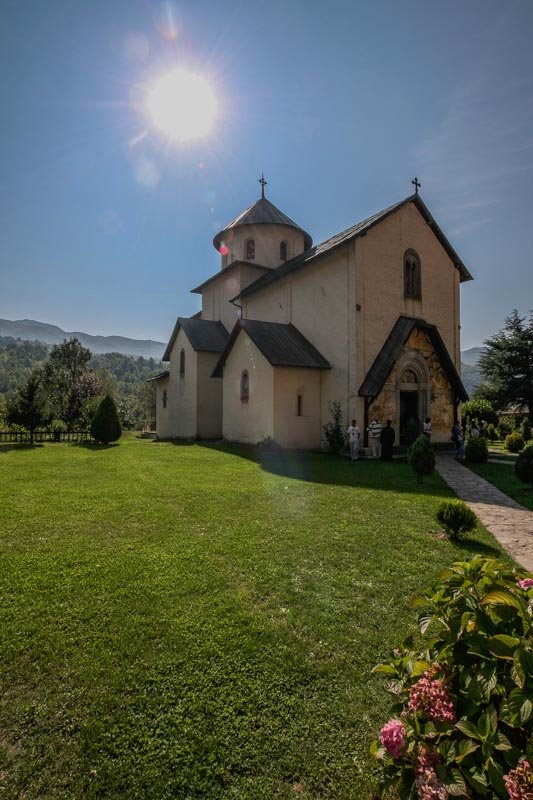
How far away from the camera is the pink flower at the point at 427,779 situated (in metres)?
1.54

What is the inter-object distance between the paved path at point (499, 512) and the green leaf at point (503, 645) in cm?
465

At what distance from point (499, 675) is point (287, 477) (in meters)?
10.3

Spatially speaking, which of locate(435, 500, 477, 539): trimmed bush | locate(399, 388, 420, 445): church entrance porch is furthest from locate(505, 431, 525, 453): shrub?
locate(435, 500, 477, 539): trimmed bush

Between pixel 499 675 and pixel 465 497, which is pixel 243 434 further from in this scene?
pixel 499 675

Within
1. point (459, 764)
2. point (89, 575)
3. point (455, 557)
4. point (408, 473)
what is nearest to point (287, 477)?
point (408, 473)

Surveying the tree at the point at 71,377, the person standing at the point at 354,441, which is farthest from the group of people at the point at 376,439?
the tree at the point at 71,377

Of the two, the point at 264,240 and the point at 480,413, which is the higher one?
the point at 264,240

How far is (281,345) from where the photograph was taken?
19.1 meters

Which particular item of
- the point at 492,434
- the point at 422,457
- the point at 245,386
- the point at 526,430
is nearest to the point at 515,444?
the point at 526,430

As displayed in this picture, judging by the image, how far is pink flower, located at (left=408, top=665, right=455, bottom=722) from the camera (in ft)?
5.43

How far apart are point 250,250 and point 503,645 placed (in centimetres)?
2791

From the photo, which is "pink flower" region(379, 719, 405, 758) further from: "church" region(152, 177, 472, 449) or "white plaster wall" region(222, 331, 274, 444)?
"white plaster wall" region(222, 331, 274, 444)

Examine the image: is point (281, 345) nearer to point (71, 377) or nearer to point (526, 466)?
point (526, 466)

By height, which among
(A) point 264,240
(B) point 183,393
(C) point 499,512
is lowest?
(C) point 499,512
